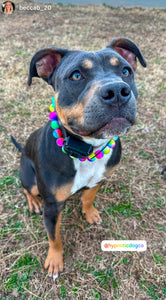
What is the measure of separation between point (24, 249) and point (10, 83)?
3991 millimetres

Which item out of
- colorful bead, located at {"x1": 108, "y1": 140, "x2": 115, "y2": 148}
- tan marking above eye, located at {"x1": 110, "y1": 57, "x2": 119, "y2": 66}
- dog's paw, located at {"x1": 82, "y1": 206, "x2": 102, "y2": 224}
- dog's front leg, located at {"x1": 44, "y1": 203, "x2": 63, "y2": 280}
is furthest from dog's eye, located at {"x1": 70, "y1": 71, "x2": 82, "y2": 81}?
dog's paw, located at {"x1": 82, "y1": 206, "x2": 102, "y2": 224}

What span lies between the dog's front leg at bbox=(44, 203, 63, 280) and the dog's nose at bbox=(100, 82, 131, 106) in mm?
1250

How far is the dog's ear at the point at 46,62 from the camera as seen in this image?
2.11m

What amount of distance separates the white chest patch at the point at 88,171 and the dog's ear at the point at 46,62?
0.95 meters

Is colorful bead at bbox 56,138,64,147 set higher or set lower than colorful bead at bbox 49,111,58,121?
lower

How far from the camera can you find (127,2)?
34.1 feet

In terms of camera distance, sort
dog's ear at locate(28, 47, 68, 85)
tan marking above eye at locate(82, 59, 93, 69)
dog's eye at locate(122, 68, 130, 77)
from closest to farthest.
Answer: tan marking above eye at locate(82, 59, 93, 69) → dog's eye at locate(122, 68, 130, 77) → dog's ear at locate(28, 47, 68, 85)

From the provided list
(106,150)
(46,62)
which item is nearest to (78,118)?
(106,150)

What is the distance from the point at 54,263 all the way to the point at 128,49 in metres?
2.55

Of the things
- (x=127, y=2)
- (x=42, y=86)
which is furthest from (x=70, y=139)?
(x=127, y=2)

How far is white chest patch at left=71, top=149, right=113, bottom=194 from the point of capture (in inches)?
88.5

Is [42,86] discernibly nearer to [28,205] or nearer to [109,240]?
[28,205]

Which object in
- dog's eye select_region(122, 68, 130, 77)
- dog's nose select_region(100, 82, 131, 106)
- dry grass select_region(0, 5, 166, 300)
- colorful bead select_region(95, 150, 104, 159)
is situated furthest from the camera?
dry grass select_region(0, 5, 166, 300)

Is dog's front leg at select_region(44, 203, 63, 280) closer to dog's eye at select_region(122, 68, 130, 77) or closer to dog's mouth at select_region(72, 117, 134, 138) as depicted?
dog's mouth at select_region(72, 117, 134, 138)
